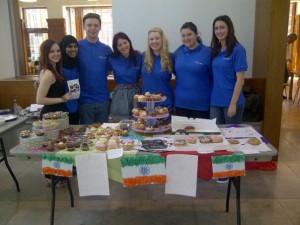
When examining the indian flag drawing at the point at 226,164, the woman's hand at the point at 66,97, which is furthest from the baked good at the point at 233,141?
the woman's hand at the point at 66,97

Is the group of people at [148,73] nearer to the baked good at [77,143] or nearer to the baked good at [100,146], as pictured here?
the baked good at [77,143]

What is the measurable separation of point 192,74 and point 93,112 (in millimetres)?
918

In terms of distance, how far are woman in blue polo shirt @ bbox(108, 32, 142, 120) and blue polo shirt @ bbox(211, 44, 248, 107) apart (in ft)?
2.16

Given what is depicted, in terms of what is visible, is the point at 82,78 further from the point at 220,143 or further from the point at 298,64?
the point at 298,64

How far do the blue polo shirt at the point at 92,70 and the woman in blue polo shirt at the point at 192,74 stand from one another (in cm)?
64

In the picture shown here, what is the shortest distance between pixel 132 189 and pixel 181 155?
1.22 meters

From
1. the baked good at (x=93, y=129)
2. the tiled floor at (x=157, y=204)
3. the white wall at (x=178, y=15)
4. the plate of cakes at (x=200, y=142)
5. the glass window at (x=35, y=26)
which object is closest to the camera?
the plate of cakes at (x=200, y=142)

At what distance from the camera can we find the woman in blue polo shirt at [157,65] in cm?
248

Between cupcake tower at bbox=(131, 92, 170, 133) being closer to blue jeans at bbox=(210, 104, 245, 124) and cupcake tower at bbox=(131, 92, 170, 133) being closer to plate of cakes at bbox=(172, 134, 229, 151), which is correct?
plate of cakes at bbox=(172, 134, 229, 151)

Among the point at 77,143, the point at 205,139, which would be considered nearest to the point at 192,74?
the point at 205,139

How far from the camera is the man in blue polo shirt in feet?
8.50

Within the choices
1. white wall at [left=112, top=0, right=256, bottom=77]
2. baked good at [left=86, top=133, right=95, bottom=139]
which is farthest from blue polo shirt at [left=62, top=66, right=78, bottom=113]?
white wall at [left=112, top=0, right=256, bottom=77]

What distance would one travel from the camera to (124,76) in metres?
2.58

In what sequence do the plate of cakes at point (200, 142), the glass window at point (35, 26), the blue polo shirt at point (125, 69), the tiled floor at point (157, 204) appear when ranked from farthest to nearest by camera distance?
the glass window at point (35, 26), the blue polo shirt at point (125, 69), the tiled floor at point (157, 204), the plate of cakes at point (200, 142)
